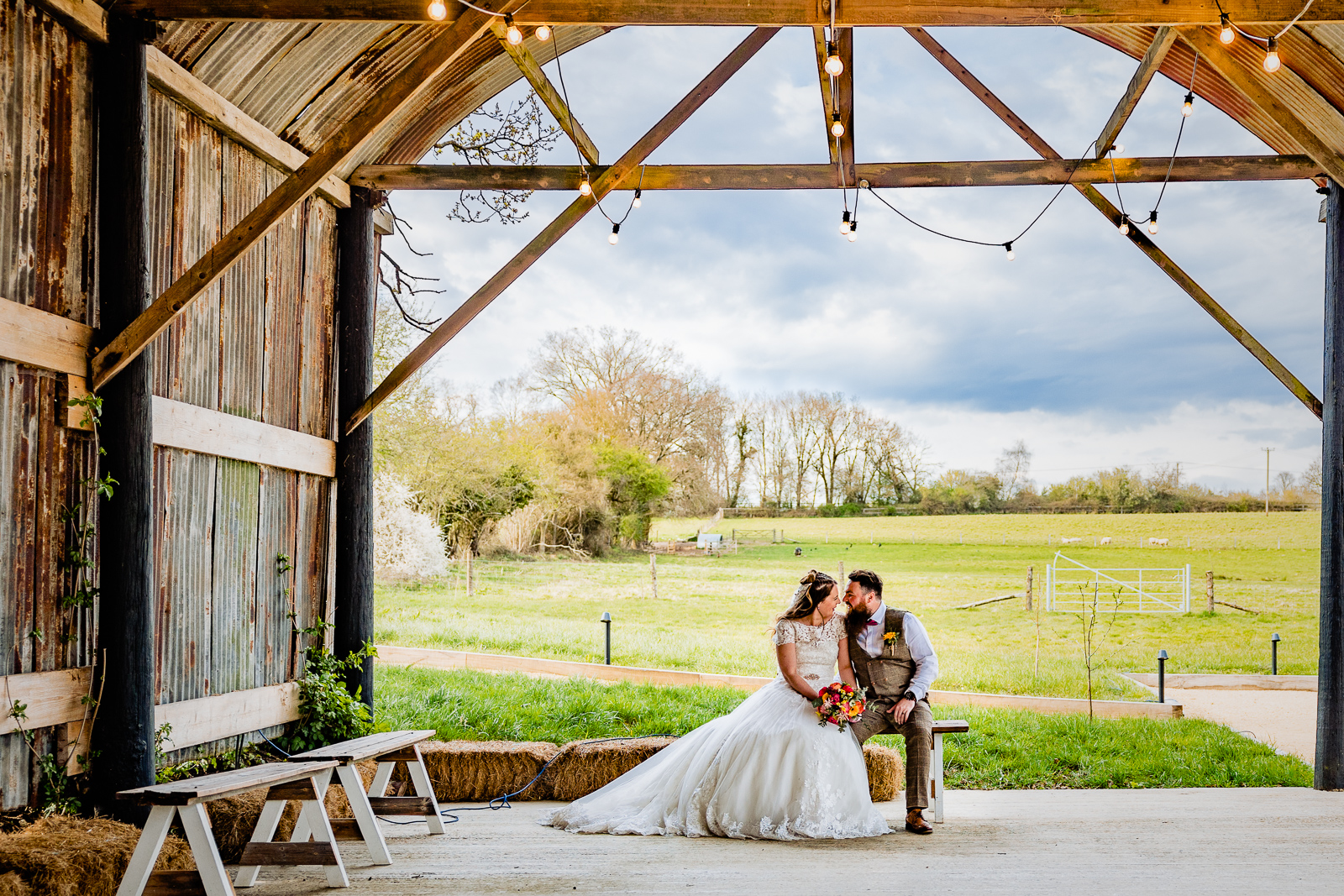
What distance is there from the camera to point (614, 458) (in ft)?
45.2

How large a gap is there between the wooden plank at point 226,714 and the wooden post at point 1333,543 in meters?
5.84

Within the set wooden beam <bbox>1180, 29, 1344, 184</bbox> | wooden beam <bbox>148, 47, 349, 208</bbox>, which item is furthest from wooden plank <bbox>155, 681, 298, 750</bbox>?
wooden beam <bbox>1180, 29, 1344, 184</bbox>

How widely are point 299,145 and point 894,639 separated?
430 cm

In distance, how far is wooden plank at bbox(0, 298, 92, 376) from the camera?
11.8 ft

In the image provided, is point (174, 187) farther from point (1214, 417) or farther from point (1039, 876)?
point (1214, 417)

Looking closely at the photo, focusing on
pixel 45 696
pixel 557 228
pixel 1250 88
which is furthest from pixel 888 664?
pixel 45 696

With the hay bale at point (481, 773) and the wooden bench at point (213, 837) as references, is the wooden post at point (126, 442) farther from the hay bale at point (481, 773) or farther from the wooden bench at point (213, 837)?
the hay bale at point (481, 773)

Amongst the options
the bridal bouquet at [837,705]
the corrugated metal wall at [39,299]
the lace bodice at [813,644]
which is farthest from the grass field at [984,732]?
the corrugated metal wall at [39,299]

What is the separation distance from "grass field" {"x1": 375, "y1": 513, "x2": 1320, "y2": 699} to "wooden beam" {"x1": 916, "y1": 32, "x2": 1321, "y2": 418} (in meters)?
6.47

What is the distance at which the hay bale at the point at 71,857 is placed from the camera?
125 inches

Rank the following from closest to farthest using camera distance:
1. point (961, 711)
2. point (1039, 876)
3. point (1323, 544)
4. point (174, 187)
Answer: point (1039, 876), point (174, 187), point (1323, 544), point (961, 711)

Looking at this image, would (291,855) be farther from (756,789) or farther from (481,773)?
(756,789)

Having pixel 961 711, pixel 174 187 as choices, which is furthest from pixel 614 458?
pixel 174 187

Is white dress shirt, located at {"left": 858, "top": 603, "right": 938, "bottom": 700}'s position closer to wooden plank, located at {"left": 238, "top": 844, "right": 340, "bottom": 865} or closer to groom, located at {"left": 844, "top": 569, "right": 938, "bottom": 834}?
groom, located at {"left": 844, "top": 569, "right": 938, "bottom": 834}
